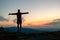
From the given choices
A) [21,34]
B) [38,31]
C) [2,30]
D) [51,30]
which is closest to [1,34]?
[2,30]

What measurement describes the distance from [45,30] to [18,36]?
2.59ft

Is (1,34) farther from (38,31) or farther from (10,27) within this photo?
(38,31)

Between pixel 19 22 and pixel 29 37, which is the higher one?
pixel 19 22

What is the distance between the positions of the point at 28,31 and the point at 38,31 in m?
0.29

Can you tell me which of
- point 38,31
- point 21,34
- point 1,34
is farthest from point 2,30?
point 38,31

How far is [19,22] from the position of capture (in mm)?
6105

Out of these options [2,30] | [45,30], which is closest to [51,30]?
[45,30]

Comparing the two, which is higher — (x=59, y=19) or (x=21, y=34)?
(x=59, y=19)

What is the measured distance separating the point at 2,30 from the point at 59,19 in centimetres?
169

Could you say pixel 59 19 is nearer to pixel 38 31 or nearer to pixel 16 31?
pixel 38 31

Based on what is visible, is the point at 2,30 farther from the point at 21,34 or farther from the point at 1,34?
the point at 21,34

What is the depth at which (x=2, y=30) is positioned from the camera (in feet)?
20.3

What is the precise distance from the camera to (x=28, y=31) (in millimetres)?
6078

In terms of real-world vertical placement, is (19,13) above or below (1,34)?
above
